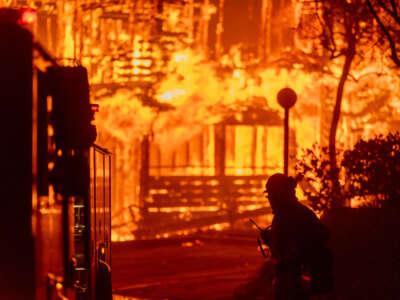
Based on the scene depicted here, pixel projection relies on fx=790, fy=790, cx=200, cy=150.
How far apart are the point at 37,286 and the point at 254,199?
1964cm

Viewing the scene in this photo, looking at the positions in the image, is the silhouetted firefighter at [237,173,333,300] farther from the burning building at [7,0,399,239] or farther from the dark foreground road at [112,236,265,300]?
the burning building at [7,0,399,239]

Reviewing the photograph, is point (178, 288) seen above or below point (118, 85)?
below

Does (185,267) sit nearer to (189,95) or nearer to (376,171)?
(376,171)

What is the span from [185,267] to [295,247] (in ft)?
33.0

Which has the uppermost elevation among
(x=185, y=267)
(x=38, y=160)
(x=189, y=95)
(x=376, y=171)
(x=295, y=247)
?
(x=189, y=95)

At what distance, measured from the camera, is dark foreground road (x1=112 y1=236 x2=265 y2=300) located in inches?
511

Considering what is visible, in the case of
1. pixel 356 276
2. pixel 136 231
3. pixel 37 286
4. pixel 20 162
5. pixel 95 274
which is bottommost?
pixel 136 231

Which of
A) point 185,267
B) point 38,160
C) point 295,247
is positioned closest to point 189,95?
point 185,267

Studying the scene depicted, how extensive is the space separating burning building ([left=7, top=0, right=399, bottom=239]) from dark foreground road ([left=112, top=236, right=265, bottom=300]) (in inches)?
78.6

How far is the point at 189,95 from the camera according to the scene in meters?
23.1

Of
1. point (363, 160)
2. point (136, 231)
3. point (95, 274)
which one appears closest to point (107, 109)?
point (136, 231)

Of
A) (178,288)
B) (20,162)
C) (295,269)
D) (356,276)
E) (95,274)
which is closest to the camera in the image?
(20,162)

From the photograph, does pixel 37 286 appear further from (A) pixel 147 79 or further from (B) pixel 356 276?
(A) pixel 147 79

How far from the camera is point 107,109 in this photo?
22.6 metres
